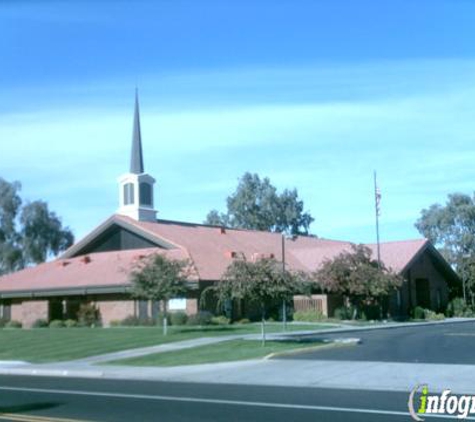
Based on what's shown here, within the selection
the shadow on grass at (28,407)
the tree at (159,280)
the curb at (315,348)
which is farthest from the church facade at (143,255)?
the shadow on grass at (28,407)

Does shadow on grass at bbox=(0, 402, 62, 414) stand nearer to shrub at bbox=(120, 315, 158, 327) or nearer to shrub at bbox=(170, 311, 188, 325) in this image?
shrub at bbox=(170, 311, 188, 325)

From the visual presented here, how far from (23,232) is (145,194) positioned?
18.6m

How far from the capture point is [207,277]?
43.3m

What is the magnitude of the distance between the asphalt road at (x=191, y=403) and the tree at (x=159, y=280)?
48.1ft

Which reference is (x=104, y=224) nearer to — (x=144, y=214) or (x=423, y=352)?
(x=144, y=214)

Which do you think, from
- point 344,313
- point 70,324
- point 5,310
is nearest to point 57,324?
point 70,324

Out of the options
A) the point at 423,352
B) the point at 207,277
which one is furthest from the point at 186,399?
the point at 207,277

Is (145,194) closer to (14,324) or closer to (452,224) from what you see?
(14,324)

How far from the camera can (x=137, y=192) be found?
172 ft

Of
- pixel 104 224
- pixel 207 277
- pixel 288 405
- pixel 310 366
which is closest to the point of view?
pixel 288 405

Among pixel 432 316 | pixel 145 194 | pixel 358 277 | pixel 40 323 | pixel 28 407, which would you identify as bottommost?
pixel 432 316

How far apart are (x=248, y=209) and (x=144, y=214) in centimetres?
3081

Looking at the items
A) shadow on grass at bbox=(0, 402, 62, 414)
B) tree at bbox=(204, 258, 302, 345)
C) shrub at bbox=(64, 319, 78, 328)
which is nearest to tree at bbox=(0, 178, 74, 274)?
shrub at bbox=(64, 319, 78, 328)

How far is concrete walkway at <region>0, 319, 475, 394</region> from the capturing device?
1728 centimetres
